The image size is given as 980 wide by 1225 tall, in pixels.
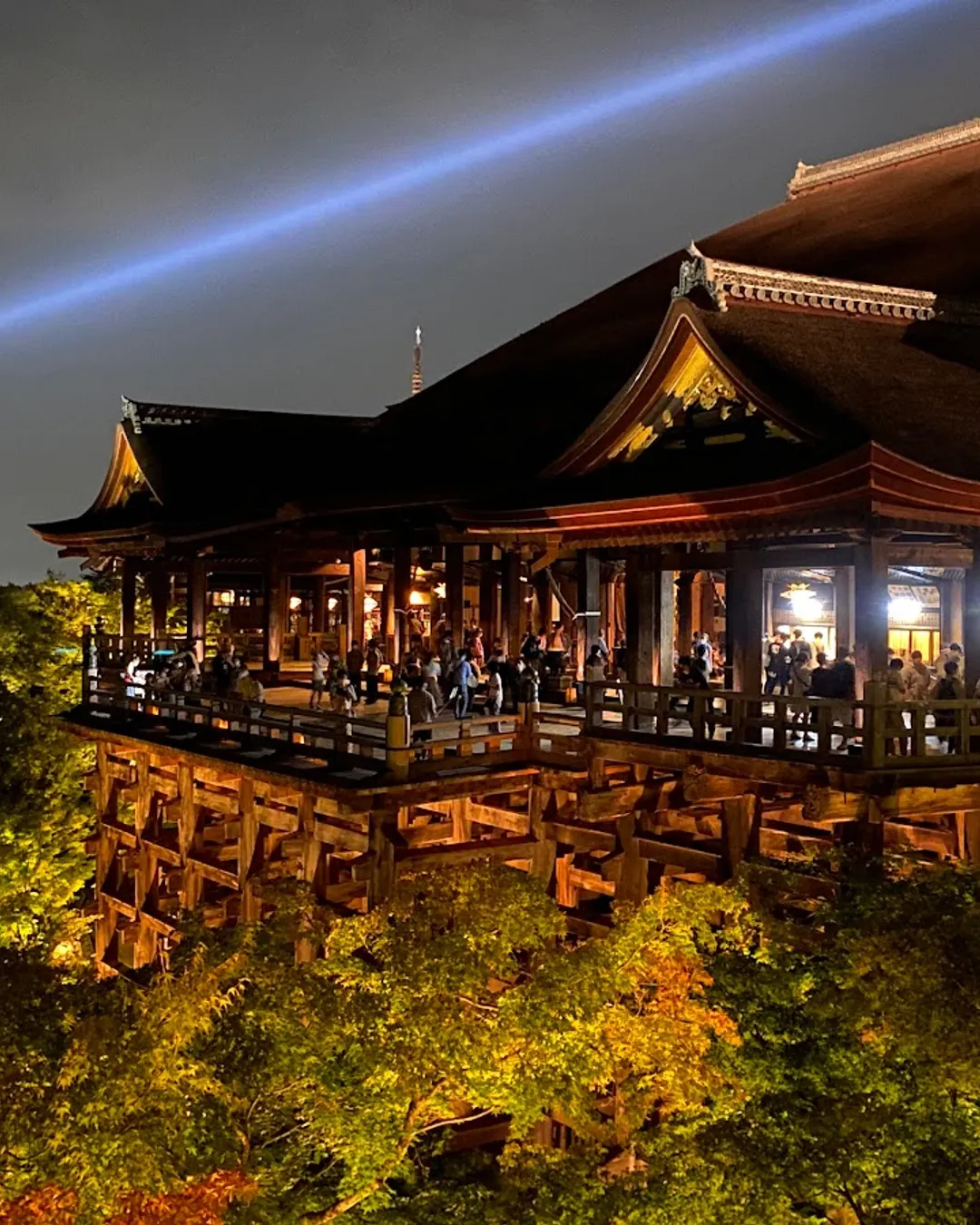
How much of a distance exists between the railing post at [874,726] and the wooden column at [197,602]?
54.1 feet

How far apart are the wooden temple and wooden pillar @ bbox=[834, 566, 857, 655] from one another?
0.78ft

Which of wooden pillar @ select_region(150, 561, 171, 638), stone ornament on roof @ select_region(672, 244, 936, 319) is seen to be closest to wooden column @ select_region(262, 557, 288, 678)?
wooden pillar @ select_region(150, 561, 171, 638)

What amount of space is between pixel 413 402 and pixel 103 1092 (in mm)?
25681

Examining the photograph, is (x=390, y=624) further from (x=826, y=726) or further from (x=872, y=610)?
(x=826, y=726)

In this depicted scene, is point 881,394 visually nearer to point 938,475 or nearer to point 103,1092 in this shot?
point 938,475

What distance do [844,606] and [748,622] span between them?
24.2ft

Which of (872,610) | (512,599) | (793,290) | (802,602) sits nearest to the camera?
(872,610)

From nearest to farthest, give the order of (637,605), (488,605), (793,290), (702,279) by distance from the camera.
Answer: (702,279) → (637,605) → (793,290) → (488,605)

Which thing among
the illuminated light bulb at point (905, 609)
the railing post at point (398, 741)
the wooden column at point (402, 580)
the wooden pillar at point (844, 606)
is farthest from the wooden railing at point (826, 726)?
the wooden column at point (402, 580)

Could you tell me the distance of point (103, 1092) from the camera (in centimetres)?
857

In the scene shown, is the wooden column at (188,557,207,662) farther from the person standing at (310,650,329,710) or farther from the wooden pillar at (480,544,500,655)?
the wooden pillar at (480,544,500,655)

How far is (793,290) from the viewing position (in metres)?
18.4

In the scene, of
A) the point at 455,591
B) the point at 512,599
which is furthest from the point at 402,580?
the point at 512,599

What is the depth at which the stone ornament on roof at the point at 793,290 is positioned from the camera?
57.0ft
